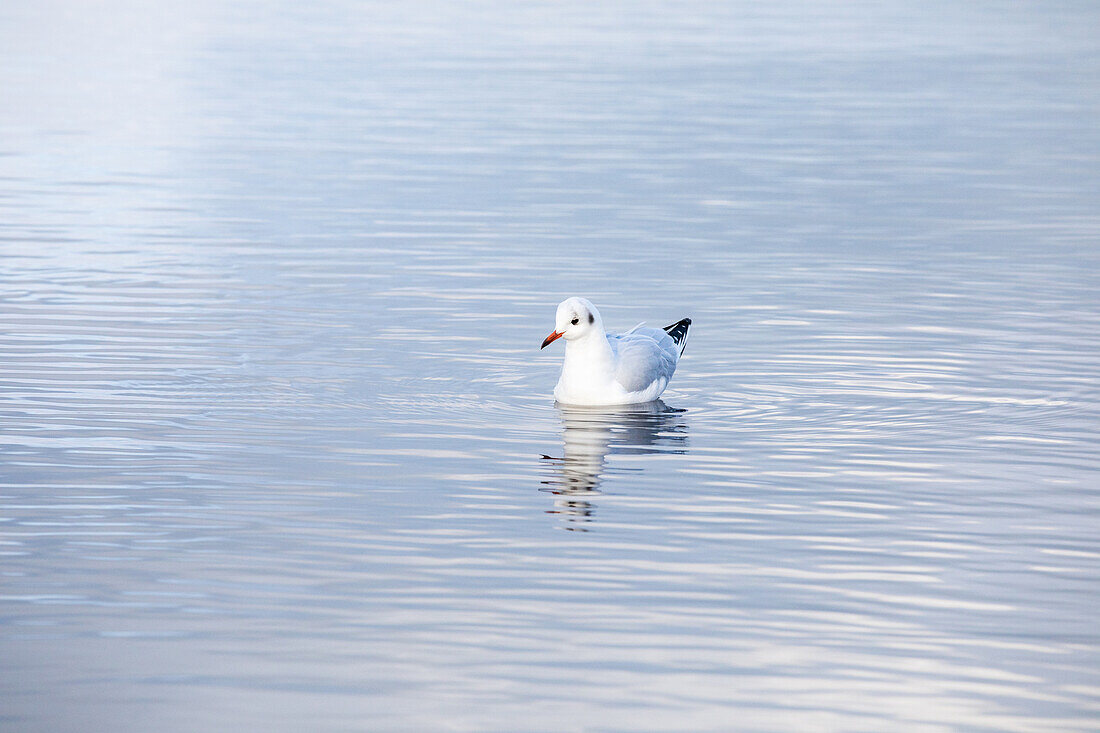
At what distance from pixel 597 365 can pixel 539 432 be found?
4.02 feet

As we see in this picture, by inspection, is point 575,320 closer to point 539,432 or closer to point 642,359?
point 642,359

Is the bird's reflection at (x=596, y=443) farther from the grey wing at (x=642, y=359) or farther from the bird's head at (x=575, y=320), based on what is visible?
the bird's head at (x=575, y=320)

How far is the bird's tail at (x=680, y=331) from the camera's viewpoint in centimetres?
1667

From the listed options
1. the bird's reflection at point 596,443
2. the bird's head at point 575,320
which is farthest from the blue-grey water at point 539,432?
the bird's head at point 575,320

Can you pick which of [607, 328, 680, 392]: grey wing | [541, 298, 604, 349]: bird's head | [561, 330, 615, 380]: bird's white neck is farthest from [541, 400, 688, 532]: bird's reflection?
[541, 298, 604, 349]: bird's head

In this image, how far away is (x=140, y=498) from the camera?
12156mm

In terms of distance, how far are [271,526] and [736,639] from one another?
11.3 ft

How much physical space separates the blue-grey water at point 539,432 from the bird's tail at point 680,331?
1.10 ft

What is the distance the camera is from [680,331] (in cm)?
1677

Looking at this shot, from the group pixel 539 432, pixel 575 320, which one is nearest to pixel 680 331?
pixel 575 320

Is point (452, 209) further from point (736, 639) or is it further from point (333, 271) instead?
point (736, 639)

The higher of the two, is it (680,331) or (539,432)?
(680,331)

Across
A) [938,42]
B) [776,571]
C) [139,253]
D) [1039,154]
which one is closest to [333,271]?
[139,253]

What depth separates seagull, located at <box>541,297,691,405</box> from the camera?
15.2 m
